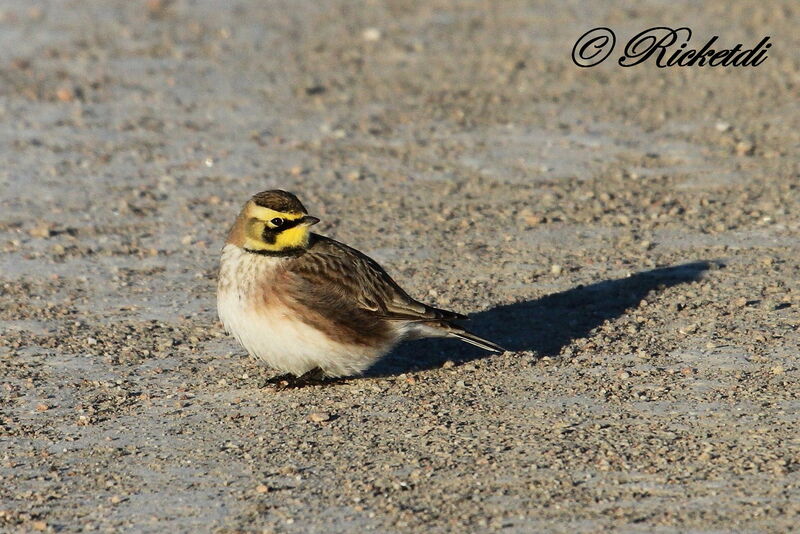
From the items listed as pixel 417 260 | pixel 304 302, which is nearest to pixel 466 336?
pixel 304 302

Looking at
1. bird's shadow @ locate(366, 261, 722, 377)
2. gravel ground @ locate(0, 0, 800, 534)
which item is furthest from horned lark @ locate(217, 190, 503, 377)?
bird's shadow @ locate(366, 261, 722, 377)

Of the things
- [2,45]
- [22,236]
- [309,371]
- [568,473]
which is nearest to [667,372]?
[568,473]

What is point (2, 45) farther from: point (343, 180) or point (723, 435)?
point (723, 435)

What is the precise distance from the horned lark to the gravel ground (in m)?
0.25

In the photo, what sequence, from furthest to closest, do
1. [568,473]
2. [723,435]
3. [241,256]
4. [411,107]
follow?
[411,107] → [241,256] → [723,435] → [568,473]

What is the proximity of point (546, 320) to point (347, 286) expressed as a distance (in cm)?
150

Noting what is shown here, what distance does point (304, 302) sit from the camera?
6777mm

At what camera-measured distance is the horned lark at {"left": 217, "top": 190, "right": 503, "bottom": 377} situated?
22.1 ft

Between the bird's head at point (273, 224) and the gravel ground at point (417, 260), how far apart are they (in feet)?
2.53

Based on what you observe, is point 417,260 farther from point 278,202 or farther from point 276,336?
point 276,336

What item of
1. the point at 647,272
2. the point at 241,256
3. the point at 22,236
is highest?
the point at 647,272

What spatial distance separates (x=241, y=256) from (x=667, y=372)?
7.74ft

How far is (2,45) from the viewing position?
44.7 feet

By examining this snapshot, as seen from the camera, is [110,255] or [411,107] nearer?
[110,255]
